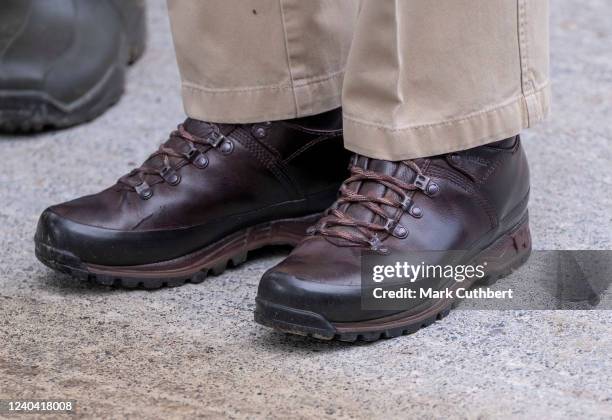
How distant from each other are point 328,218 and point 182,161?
0.26m

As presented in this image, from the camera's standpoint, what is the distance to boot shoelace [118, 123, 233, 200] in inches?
→ 56.4

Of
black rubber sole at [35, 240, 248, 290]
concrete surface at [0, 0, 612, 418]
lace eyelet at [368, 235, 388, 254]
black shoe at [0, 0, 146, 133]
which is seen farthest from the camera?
black shoe at [0, 0, 146, 133]

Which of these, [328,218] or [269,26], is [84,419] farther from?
[269,26]

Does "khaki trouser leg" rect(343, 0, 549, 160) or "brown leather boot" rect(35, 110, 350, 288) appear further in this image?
"brown leather boot" rect(35, 110, 350, 288)

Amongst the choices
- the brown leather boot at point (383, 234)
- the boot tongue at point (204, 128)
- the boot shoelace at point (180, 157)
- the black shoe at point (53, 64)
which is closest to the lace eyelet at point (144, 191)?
the boot shoelace at point (180, 157)

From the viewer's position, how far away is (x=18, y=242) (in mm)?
1633

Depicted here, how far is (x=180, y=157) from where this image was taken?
1.45 m

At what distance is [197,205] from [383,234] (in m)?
0.31

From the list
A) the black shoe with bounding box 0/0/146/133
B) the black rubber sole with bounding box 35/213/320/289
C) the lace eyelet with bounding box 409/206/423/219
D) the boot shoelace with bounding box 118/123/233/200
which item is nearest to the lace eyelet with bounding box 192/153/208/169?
the boot shoelace with bounding box 118/123/233/200

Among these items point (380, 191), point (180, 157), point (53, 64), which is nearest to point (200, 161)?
point (180, 157)

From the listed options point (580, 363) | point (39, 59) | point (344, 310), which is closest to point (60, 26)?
point (39, 59)

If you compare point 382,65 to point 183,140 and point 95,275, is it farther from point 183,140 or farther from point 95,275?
point 95,275

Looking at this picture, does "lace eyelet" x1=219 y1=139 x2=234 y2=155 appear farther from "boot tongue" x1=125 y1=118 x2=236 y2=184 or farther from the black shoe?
the black shoe

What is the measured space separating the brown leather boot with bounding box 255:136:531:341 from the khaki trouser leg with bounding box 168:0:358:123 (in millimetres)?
181
